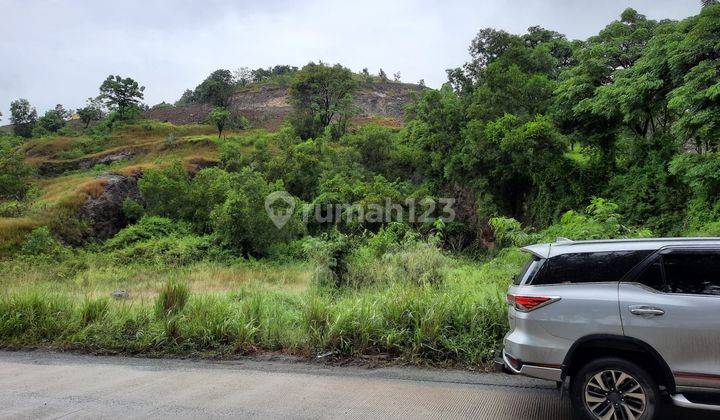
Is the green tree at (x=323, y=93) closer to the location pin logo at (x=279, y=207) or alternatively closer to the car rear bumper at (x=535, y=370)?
the location pin logo at (x=279, y=207)

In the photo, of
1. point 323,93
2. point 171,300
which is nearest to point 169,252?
point 171,300

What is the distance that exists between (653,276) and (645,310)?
335 millimetres

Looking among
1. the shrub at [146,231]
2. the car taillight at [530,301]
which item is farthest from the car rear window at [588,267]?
the shrub at [146,231]

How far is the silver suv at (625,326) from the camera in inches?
137

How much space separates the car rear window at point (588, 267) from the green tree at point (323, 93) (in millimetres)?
43922

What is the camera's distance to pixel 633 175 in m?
19.6

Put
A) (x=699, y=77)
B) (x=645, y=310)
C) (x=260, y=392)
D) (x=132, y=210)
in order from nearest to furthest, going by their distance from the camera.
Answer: (x=645, y=310) < (x=260, y=392) < (x=699, y=77) < (x=132, y=210)

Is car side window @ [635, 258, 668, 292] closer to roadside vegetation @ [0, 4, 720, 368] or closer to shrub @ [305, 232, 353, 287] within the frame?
roadside vegetation @ [0, 4, 720, 368]

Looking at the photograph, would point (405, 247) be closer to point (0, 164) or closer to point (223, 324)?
point (223, 324)

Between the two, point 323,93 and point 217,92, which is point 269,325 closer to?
point 323,93

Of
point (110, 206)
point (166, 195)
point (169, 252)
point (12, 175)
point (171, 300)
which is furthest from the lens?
point (110, 206)

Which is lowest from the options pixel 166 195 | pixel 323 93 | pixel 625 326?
pixel 166 195

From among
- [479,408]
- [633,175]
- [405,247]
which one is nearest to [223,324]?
[479,408]

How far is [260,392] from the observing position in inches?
191
